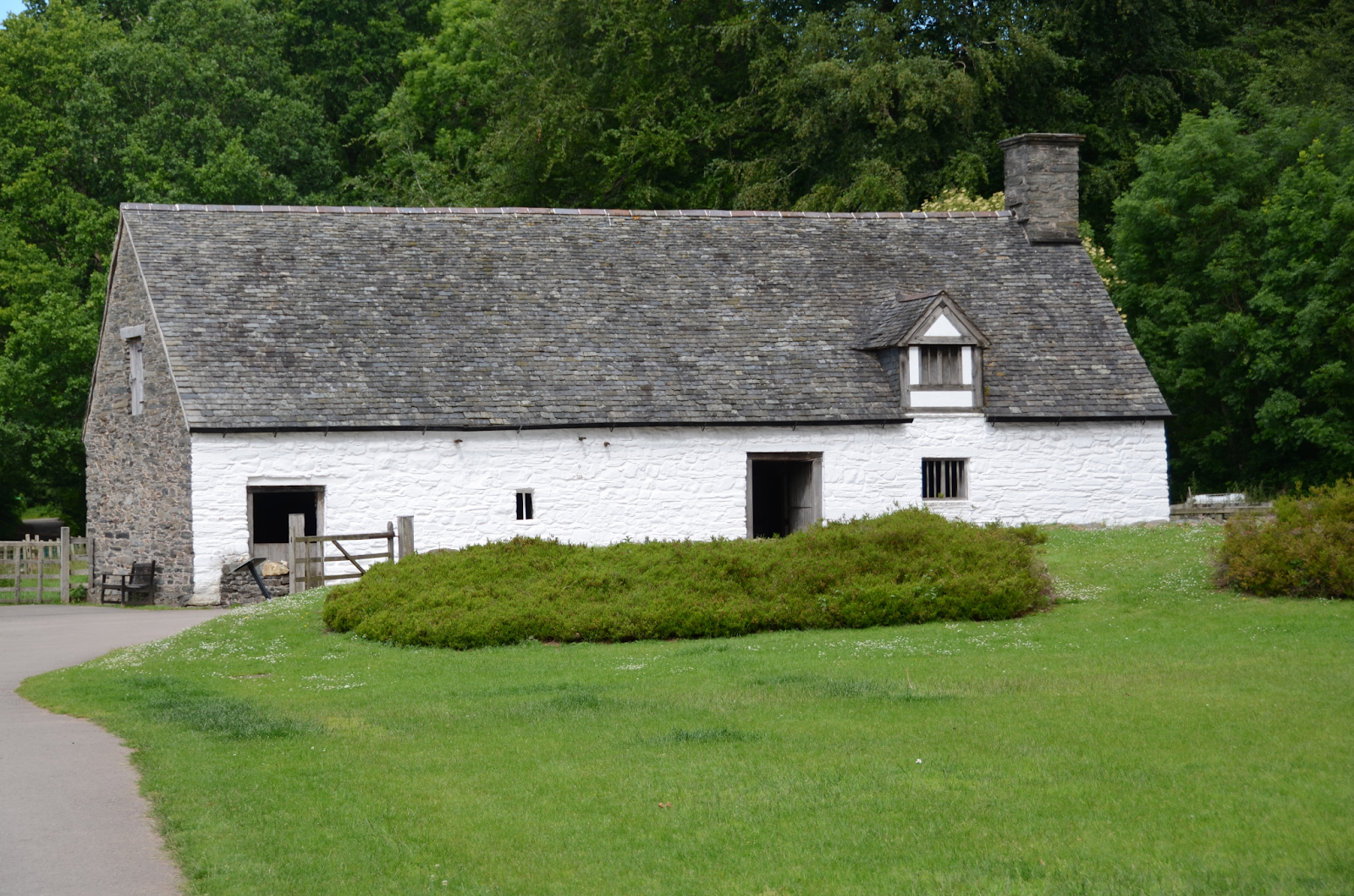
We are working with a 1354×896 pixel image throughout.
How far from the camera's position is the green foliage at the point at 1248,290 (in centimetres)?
3353

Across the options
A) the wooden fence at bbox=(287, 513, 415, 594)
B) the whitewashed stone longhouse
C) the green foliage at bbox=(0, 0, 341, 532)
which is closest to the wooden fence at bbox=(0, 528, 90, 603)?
the whitewashed stone longhouse

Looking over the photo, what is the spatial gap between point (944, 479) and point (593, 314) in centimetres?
785

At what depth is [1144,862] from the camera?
7.25 meters

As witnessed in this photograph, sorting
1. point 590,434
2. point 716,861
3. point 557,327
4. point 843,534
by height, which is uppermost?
point 557,327

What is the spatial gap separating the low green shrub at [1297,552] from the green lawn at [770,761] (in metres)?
0.94

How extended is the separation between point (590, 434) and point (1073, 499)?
9913 mm

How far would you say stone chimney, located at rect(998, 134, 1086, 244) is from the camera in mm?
31641

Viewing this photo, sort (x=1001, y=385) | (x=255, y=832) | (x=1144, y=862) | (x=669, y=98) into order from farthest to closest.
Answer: (x=669, y=98) < (x=1001, y=385) < (x=255, y=832) < (x=1144, y=862)

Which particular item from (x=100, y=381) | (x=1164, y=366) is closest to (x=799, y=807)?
(x=100, y=381)

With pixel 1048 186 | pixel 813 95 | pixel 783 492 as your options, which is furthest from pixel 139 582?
pixel 813 95

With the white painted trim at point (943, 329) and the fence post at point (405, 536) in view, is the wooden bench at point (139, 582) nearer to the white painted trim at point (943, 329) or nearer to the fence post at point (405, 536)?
the fence post at point (405, 536)

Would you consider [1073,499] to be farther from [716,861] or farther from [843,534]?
[716,861]

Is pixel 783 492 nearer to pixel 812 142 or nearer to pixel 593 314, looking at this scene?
pixel 593 314

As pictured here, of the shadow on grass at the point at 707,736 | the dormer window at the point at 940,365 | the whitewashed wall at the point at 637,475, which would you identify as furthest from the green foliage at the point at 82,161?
the shadow on grass at the point at 707,736
